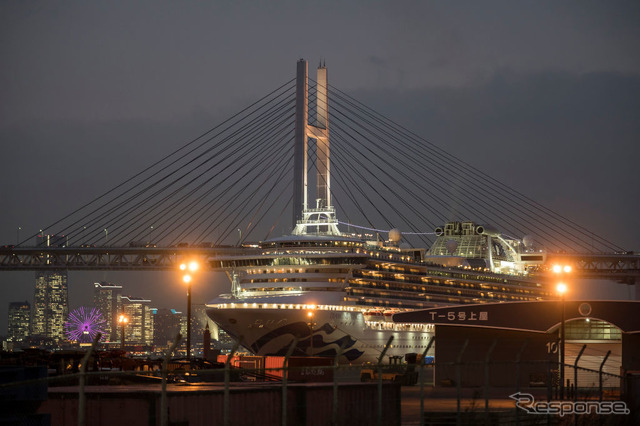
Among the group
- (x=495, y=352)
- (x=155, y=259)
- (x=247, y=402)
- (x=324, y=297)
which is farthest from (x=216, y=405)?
(x=155, y=259)

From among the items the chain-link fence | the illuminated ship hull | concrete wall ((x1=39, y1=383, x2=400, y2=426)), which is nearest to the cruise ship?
the illuminated ship hull

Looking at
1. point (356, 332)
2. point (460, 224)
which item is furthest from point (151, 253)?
point (356, 332)

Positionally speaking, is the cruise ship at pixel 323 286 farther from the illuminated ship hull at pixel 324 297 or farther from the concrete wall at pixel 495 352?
the concrete wall at pixel 495 352

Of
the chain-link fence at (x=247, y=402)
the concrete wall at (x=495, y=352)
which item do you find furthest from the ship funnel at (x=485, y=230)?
the chain-link fence at (x=247, y=402)

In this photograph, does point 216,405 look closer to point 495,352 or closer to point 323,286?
point 495,352

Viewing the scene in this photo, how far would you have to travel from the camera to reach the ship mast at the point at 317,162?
224ft

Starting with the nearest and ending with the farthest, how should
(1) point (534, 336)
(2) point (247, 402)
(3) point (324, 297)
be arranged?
(2) point (247, 402) < (1) point (534, 336) < (3) point (324, 297)

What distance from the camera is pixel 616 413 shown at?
22516 millimetres

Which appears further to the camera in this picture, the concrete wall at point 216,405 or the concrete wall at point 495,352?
the concrete wall at point 495,352

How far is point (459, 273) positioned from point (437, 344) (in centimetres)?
3761

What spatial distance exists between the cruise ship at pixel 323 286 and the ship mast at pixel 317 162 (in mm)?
73

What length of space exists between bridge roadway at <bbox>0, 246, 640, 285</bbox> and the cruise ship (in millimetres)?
38798

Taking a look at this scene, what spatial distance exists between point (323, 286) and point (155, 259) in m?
61.0

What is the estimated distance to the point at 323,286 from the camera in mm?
63125
